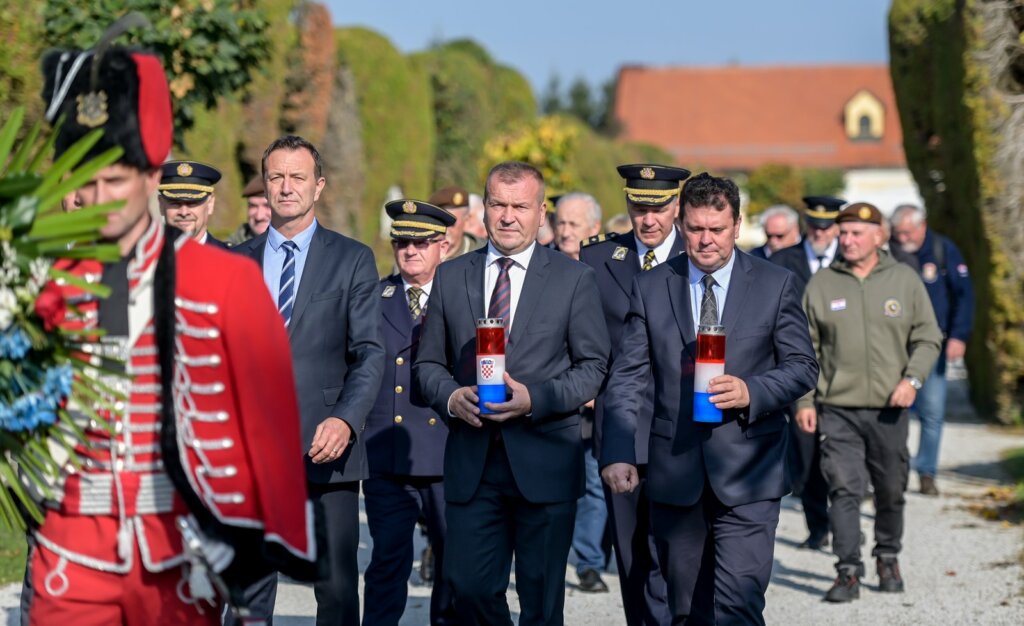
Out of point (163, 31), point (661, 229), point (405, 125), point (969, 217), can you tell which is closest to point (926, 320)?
point (661, 229)

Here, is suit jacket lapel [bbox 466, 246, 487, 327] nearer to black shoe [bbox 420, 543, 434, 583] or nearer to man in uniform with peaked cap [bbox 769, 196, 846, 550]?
black shoe [bbox 420, 543, 434, 583]

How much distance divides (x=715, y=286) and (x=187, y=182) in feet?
9.81

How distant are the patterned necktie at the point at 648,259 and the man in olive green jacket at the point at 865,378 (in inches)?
66.0

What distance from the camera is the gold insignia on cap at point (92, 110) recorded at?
151 inches

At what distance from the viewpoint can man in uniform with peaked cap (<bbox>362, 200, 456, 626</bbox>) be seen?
23.8 feet

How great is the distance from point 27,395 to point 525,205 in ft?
10.1

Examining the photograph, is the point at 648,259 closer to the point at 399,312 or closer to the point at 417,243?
the point at 417,243

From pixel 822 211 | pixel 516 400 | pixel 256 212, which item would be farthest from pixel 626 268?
pixel 822 211

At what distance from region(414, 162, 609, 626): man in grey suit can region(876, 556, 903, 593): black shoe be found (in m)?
3.54

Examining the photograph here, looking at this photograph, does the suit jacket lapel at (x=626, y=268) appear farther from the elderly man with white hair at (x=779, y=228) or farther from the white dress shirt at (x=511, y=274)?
the elderly man with white hair at (x=779, y=228)

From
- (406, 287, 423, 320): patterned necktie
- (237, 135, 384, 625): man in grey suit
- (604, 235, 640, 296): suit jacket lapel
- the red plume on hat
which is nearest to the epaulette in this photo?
(604, 235, 640, 296): suit jacket lapel

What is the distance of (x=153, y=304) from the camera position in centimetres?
386

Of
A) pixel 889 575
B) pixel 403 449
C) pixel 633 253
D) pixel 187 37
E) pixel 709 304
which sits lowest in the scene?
pixel 889 575

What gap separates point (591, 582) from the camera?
929cm
